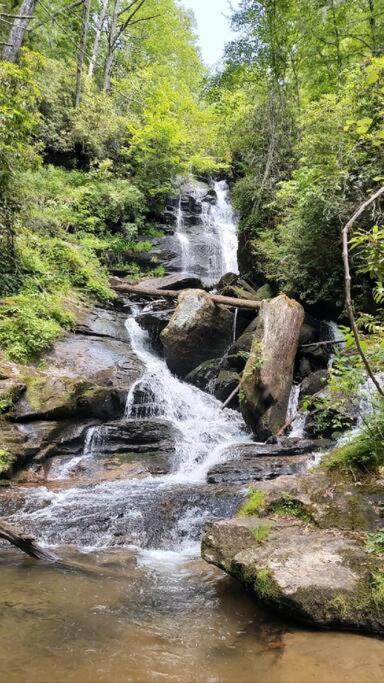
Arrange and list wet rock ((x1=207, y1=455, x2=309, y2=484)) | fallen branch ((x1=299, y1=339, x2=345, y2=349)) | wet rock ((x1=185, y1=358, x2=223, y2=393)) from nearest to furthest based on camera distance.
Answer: wet rock ((x1=207, y1=455, x2=309, y2=484))
fallen branch ((x1=299, y1=339, x2=345, y2=349))
wet rock ((x1=185, y1=358, x2=223, y2=393))

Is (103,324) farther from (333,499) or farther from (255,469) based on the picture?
(333,499)

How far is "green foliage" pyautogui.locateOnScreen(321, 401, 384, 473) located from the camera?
478cm

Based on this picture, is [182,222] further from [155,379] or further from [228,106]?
[155,379]

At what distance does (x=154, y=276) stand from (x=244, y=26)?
1042 centimetres

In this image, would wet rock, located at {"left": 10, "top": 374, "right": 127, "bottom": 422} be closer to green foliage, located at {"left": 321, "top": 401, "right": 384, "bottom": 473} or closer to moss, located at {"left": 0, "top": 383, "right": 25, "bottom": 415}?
moss, located at {"left": 0, "top": 383, "right": 25, "bottom": 415}

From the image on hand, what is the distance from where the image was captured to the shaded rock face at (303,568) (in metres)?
3.18

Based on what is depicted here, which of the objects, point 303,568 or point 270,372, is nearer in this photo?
point 303,568

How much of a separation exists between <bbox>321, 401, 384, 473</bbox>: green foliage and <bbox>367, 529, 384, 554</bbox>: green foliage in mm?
1078

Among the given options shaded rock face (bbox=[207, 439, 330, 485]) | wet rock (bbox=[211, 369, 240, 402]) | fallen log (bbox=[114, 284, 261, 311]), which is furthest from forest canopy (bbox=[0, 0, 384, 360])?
shaded rock face (bbox=[207, 439, 330, 485])

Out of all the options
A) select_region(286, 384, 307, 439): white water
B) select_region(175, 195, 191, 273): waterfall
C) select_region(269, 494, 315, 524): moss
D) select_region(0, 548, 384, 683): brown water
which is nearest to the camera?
select_region(0, 548, 384, 683): brown water

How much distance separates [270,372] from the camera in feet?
31.7

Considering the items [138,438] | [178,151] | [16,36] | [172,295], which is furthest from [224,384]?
[178,151]

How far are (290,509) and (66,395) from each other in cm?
594

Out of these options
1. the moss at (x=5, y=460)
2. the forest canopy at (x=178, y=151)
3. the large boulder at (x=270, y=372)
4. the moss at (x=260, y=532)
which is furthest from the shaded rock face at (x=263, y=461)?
the moss at (x=5, y=460)
